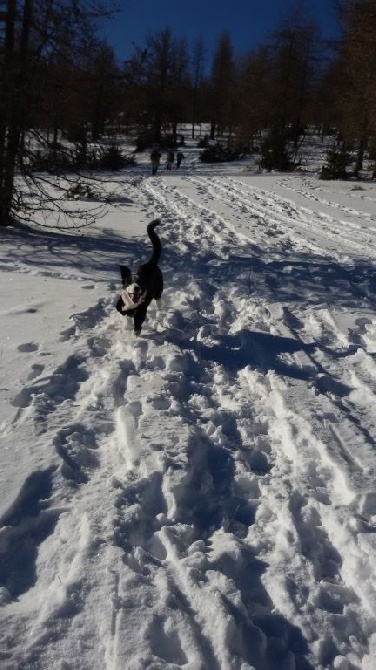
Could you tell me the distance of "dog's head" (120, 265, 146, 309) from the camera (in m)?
5.27

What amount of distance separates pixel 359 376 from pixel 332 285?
3.19 meters

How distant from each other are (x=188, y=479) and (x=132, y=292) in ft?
8.40

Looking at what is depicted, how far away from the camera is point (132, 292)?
5277mm

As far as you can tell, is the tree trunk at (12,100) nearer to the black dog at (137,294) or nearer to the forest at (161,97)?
the forest at (161,97)

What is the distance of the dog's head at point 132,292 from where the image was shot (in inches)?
207

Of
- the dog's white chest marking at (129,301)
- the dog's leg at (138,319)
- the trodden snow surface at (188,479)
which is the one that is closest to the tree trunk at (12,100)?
the trodden snow surface at (188,479)

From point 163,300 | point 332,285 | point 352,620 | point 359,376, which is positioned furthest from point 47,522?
point 332,285

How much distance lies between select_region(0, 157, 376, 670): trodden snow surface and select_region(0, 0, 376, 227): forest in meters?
3.98

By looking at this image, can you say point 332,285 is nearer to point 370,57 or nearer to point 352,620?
point 352,620

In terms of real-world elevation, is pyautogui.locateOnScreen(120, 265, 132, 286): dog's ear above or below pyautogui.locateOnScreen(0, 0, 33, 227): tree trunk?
below

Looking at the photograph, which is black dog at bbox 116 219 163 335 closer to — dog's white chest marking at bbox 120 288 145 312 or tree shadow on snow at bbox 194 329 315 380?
dog's white chest marking at bbox 120 288 145 312

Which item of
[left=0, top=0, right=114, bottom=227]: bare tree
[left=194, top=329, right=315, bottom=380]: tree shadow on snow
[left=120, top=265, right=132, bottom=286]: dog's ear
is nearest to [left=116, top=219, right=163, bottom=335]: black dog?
[left=120, top=265, right=132, bottom=286]: dog's ear

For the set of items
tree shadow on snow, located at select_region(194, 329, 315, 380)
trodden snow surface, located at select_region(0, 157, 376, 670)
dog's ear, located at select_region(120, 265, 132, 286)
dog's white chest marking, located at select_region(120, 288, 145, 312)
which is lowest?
tree shadow on snow, located at select_region(194, 329, 315, 380)

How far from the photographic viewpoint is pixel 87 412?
3861 millimetres
